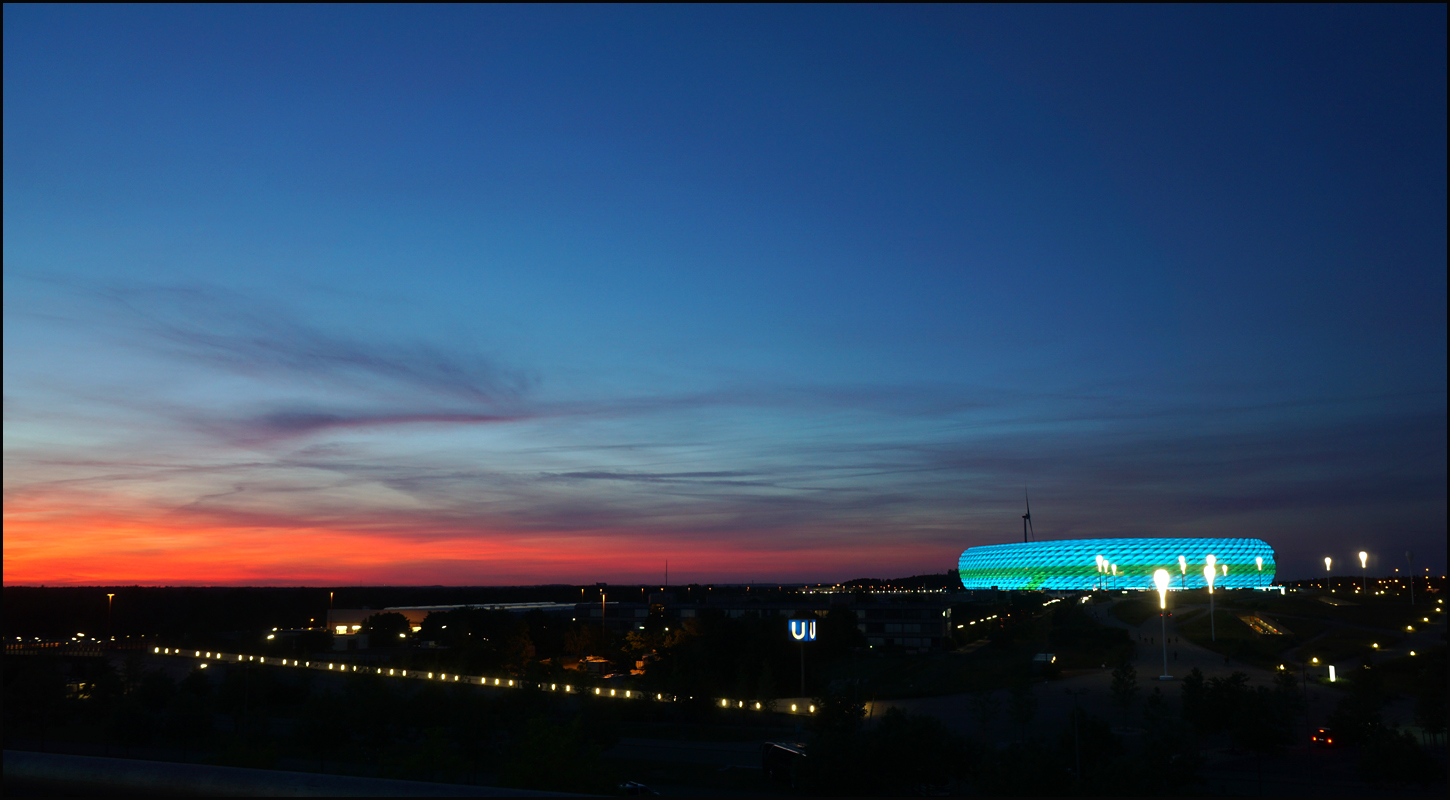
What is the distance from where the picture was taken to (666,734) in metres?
52.5

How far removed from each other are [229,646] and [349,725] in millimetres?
68233

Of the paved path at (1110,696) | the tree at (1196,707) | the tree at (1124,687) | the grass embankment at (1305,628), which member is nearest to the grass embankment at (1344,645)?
the grass embankment at (1305,628)

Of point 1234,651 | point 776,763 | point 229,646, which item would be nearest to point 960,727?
point 776,763

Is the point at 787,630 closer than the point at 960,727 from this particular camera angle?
No

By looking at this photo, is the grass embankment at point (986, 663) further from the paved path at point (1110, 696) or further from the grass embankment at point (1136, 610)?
the grass embankment at point (1136, 610)

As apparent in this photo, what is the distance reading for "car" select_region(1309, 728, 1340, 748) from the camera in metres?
39.4

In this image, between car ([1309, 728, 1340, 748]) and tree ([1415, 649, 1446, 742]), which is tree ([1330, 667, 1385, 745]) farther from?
tree ([1415, 649, 1446, 742])

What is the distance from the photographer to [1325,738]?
4016 centimetres

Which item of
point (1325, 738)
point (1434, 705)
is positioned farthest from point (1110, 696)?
point (1434, 705)

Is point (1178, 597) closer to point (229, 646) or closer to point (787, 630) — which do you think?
point (787, 630)

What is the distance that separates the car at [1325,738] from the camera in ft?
129

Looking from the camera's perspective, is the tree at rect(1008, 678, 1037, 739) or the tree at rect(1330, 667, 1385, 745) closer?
the tree at rect(1330, 667, 1385, 745)

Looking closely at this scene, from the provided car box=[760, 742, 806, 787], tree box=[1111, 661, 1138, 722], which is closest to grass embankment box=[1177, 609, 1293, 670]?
tree box=[1111, 661, 1138, 722]

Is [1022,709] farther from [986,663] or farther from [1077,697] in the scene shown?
[986,663]
